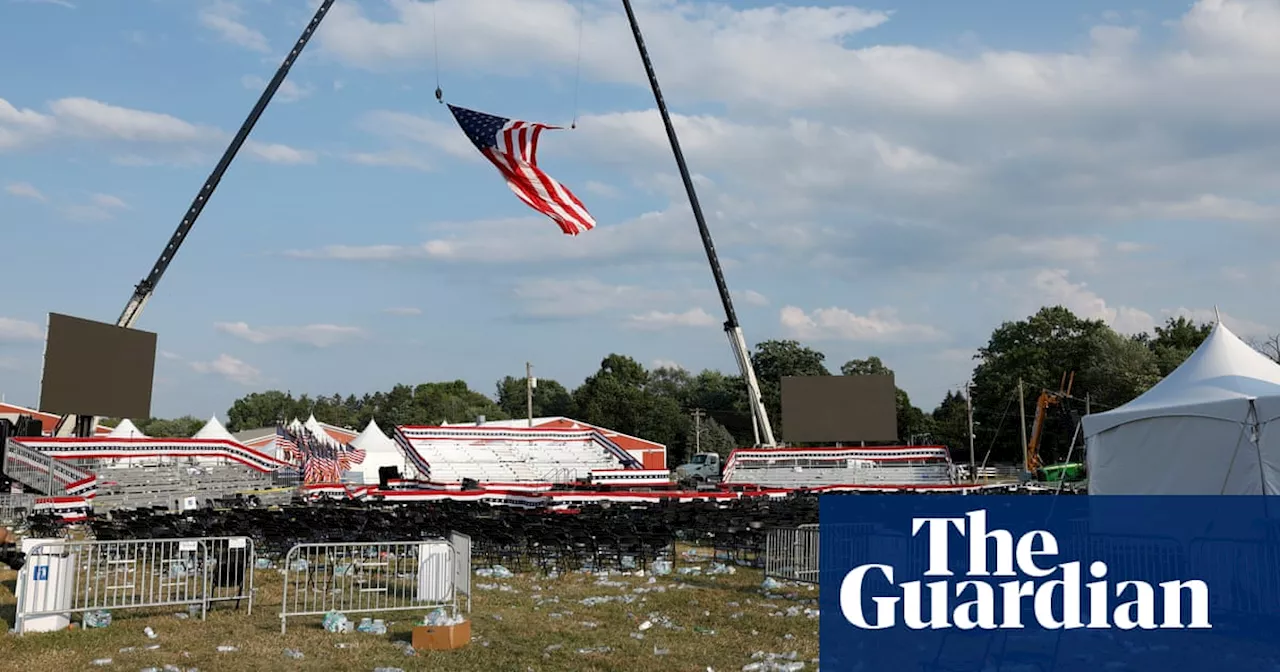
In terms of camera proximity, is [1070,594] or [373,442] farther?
[373,442]

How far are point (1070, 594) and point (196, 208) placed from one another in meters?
41.2

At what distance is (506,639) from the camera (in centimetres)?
1029

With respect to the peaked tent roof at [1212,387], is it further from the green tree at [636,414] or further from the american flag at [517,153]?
the green tree at [636,414]

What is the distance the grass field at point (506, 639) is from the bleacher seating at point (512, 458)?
37.0 meters

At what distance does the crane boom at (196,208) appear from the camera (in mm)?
38688

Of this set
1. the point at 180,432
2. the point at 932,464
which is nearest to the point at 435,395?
the point at 180,432

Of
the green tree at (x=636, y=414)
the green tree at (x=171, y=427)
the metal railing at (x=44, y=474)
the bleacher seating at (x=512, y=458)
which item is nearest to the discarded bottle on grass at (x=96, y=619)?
the metal railing at (x=44, y=474)

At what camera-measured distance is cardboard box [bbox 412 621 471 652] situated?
9.74 meters

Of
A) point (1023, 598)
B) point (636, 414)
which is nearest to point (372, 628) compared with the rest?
point (1023, 598)

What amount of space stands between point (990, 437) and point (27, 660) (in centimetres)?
7679

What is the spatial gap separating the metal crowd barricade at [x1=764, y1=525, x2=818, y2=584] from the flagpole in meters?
38.4

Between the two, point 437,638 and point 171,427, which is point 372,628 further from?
point 171,427

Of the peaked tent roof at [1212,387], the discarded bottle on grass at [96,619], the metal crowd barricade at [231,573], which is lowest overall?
the discarded bottle on grass at [96,619]

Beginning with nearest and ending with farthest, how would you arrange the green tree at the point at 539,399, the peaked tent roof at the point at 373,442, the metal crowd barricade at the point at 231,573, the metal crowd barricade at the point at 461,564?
1. the metal crowd barricade at the point at 461,564
2. the metal crowd barricade at the point at 231,573
3. the peaked tent roof at the point at 373,442
4. the green tree at the point at 539,399
